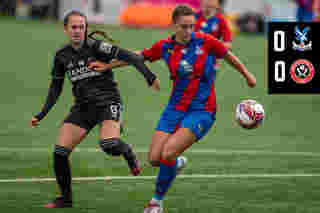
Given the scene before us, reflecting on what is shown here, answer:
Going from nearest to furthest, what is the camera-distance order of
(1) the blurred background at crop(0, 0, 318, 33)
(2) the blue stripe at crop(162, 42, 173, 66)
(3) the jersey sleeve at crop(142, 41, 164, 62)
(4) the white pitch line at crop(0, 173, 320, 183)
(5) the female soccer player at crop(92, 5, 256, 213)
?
1. (5) the female soccer player at crop(92, 5, 256, 213)
2. (2) the blue stripe at crop(162, 42, 173, 66)
3. (3) the jersey sleeve at crop(142, 41, 164, 62)
4. (4) the white pitch line at crop(0, 173, 320, 183)
5. (1) the blurred background at crop(0, 0, 318, 33)

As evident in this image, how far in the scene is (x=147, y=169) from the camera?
35.8 feet

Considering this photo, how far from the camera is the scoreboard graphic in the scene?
1827 cm

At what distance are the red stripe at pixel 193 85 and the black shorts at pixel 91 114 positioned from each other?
0.80 m

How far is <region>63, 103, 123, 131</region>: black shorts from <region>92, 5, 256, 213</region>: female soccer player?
0.63 meters

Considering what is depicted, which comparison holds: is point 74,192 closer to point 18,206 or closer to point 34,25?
point 18,206

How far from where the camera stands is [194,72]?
8.57 metres

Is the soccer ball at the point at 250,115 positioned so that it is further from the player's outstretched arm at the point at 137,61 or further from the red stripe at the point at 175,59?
the player's outstretched arm at the point at 137,61

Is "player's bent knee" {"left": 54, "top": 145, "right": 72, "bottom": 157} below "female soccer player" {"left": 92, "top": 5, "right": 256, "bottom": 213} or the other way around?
below

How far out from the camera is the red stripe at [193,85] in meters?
8.53

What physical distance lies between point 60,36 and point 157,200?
23.8 m

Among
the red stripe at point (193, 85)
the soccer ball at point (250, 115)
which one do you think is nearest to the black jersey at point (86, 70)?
the red stripe at point (193, 85)

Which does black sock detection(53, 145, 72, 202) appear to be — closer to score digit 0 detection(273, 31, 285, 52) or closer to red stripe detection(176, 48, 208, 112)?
red stripe detection(176, 48, 208, 112)

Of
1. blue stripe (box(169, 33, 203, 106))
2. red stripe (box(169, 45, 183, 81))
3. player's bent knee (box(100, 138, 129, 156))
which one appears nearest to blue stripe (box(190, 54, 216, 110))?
→ blue stripe (box(169, 33, 203, 106))

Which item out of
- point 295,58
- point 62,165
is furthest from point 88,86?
point 295,58
